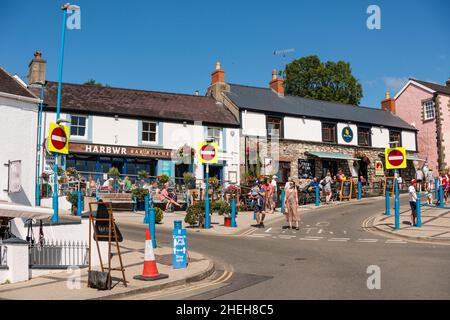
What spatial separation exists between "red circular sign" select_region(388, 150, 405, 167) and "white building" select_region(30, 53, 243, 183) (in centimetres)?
1511

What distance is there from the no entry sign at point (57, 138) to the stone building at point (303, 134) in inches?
765

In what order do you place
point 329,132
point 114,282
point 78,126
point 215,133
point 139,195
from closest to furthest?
point 114,282, point 139,195, point 78,126, point 215,133, point 329,132

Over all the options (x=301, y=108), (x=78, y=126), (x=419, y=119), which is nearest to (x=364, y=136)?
(x=301, y=108)

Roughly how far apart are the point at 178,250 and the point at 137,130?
21.0 m

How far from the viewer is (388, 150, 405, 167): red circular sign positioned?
16266 millimetres

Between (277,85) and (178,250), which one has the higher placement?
(277,85)

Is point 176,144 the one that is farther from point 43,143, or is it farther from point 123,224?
point 123,224

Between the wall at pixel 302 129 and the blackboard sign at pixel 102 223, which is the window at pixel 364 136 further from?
the blackboard sign at pixel 102 223

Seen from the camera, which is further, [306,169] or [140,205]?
[306,169]

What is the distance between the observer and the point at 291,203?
17000 millimetres

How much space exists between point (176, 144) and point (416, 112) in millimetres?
25872

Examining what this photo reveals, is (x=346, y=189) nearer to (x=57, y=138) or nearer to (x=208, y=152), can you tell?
(x=208, y=152)

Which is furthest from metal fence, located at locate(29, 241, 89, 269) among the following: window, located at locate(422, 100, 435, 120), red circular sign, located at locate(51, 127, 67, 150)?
window, located at locate(422, 100, 435, 120)
